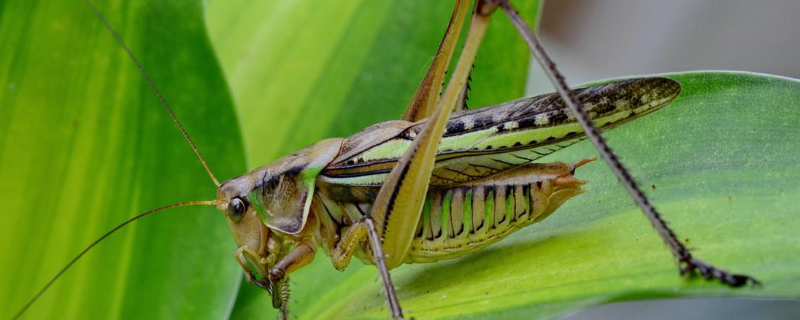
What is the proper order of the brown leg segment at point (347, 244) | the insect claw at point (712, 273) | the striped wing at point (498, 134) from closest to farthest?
the insect claw at point (712, 273)
the striped wing at point (498, 134)
the brown leg segment at point (347, 244)

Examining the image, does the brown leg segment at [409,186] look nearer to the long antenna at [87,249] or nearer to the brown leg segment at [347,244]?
the brown leg segment at [347,244]

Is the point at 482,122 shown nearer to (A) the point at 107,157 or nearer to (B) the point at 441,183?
(B) the point at 441,183

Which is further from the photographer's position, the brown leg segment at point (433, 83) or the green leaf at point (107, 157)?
the brown leg segment at point (433, 83)

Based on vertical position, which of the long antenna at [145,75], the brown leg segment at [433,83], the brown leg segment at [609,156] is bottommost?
the brown leg segment at [609,156]

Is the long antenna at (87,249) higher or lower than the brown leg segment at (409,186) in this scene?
higher

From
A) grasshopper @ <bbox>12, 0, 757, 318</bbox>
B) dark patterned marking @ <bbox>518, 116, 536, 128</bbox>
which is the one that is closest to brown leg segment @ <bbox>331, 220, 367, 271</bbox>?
grasshopper @ <bbox>12, 0, 757, 318</bbox>

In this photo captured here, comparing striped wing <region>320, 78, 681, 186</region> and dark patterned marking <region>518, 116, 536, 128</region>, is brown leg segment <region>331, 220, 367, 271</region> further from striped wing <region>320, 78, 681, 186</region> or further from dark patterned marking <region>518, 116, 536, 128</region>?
dark patterned marking <region>518, 116, 536, 128</region>

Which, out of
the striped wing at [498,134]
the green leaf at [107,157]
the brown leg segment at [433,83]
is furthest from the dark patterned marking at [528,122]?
the green leaf at [107,157]

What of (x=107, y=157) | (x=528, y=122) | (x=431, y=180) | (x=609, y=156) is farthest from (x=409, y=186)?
(x=107, y=157)
